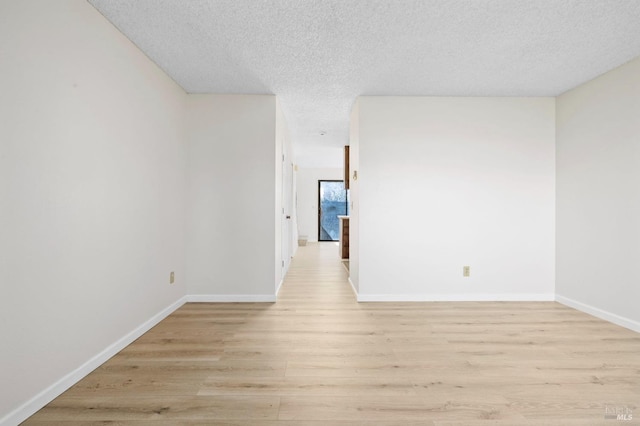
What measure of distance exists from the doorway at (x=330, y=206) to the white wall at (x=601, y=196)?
22.3ft

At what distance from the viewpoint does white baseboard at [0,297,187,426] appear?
4.75ft

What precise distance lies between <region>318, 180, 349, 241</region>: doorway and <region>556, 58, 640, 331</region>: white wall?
681 cm

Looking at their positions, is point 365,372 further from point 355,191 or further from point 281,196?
point 281,196

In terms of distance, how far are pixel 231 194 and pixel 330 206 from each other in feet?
21.8

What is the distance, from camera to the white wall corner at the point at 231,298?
3422 millimetres

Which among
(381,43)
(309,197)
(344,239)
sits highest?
(381,43)

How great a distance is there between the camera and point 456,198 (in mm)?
3492

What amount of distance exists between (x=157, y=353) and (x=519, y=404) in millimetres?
2295

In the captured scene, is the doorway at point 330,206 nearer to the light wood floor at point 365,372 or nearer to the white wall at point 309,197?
the white wall at point 309,197

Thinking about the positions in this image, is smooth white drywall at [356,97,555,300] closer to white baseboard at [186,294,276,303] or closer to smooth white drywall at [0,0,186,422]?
white baseboard at [186,294,276,303]

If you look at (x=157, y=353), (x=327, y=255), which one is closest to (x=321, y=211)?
(x=327, y=255)

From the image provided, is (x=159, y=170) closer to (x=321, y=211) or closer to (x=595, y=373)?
(x=595, y=373)

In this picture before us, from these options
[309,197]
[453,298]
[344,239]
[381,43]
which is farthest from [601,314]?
[309,197]

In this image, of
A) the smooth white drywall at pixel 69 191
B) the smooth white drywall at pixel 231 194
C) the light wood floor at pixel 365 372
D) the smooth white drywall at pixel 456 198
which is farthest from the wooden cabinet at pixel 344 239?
the smooth white drywall at pixel 69 191
